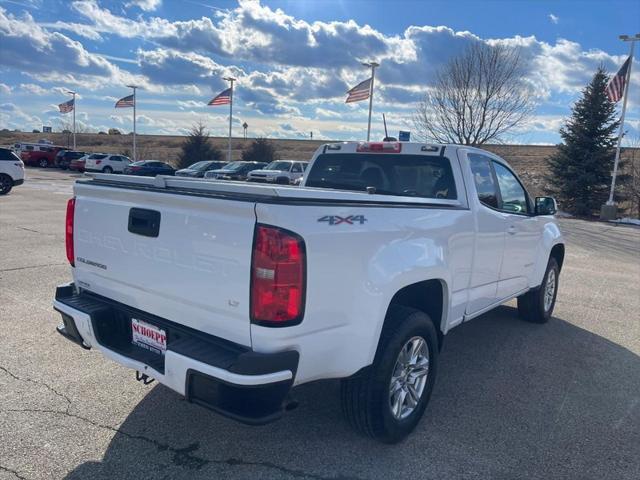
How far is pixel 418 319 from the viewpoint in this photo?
3.41 meters

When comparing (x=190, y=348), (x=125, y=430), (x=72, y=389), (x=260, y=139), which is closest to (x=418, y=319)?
(x=190, y=348)

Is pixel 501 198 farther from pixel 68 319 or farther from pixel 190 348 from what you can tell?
pixel 68 319

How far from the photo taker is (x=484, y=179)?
475cm

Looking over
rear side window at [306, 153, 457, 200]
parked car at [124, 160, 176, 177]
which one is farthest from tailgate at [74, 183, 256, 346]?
parked car at [124, 160, 176, 177]

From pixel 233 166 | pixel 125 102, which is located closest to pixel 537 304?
pixel 233 166

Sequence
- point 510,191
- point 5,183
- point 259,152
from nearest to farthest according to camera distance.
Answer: point 510,191 < point 5,183 < point 259,152

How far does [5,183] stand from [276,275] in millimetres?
19647

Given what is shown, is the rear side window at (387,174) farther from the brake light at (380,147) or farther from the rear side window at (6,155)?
the rear side window at (6,155)

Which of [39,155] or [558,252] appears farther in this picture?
[39,155]

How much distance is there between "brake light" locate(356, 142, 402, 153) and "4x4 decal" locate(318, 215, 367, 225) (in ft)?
6.40

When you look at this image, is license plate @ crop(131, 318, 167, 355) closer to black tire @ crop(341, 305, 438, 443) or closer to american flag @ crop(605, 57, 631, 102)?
black tire @ crop(341, 305, 438, 443)

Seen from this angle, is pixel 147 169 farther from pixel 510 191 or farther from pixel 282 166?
pixel 510 191

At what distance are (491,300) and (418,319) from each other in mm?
1679

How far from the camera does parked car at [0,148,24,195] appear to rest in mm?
18609
